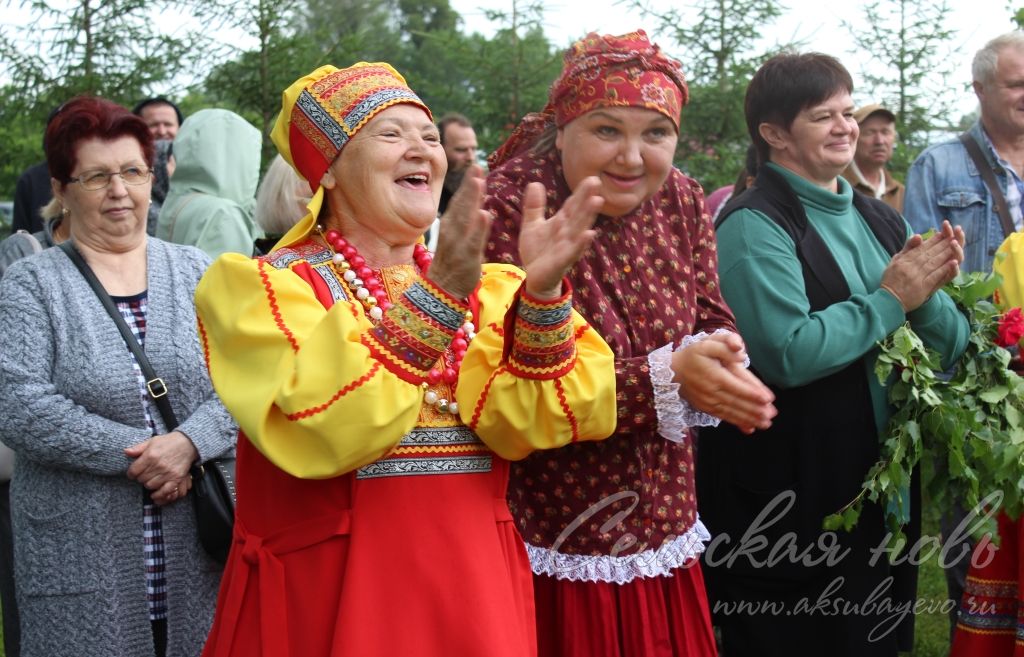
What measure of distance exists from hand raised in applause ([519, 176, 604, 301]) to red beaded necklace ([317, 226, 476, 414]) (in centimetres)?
26

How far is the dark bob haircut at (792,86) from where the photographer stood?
420 cm

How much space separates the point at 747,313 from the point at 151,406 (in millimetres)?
2000

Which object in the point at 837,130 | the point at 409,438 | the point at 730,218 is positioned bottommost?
the point at 409,438

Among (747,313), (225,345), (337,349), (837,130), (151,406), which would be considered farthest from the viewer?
(837,130)

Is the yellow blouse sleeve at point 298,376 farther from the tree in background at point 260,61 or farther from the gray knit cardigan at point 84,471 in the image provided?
the tree in background at point 260,61

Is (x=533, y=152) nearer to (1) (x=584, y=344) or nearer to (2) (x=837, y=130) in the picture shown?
(1) (x=584, y=344)

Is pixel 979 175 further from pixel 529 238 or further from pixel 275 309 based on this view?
pixel 275 309

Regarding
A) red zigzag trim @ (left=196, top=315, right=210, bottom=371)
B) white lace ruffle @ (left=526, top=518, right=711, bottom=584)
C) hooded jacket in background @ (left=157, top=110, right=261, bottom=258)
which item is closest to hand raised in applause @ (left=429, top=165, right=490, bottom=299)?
red zigzag trim @ (left=196, top=315, right=210, bottom=371)

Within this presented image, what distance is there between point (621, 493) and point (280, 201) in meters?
2.21

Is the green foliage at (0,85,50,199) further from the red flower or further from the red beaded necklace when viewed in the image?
the red flower

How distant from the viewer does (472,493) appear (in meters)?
2.57

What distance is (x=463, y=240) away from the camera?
224 centimetres

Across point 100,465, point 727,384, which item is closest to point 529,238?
point 727,384

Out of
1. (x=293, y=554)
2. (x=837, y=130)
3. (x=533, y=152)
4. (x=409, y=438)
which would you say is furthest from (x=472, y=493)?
(x=837, y=130)
